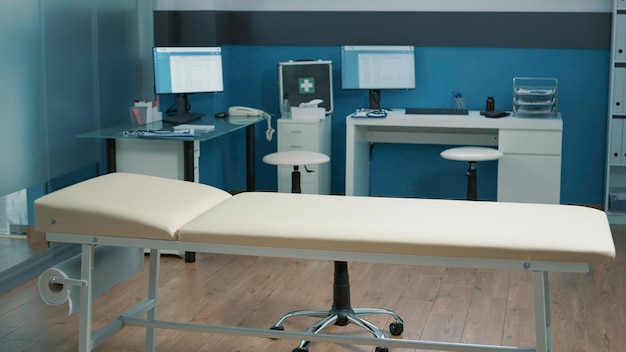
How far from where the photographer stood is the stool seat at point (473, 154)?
5.47 m

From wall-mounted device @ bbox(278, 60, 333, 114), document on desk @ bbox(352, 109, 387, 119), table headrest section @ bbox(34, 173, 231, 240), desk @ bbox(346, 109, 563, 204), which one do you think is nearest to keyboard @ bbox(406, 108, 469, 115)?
desk @ bbox(346, 109, 563, 204)

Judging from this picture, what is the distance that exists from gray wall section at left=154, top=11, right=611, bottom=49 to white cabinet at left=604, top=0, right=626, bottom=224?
0.30 m

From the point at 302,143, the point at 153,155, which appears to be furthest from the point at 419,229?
the point at 302,143

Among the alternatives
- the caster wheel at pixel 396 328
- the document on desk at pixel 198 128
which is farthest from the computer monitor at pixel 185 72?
the caster wheel at pixel 396 328

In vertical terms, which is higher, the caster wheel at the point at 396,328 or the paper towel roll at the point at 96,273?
the paper towel roll at the point at 96,273

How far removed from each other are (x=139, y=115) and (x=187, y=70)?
1.49ft

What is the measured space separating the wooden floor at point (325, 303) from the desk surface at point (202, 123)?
0.67 m

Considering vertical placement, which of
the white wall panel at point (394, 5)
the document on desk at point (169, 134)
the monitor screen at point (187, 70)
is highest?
the white wall panel at point (394, 5)

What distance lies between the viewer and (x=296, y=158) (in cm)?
536

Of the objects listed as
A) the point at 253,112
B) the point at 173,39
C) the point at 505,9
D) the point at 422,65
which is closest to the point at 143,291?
the point at 253,112

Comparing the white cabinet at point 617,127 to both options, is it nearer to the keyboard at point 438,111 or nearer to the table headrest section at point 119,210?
the keyboard at point 438,111

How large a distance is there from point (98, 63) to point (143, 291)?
168 centimetres

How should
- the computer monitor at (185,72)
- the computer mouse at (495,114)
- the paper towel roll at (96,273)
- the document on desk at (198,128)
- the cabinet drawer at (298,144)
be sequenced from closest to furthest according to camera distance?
1. the paper towel roll at (96,273)
2. the document on desk at (198,128)
3. the computer monitor at (185,72)
4. the computer mouse at (495,114)
5. the cabinet drawer at (298,144)

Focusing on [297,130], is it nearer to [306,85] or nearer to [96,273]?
[306,85]
